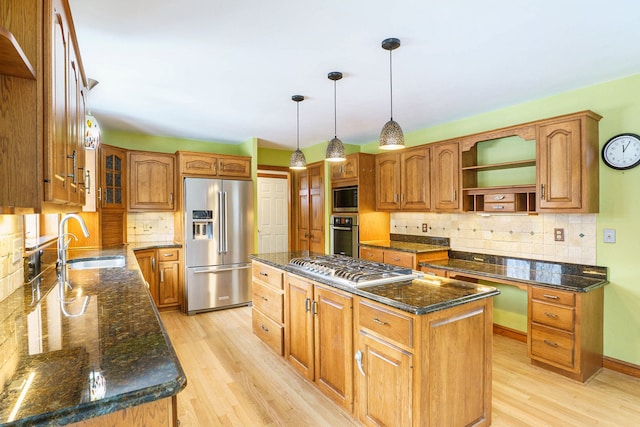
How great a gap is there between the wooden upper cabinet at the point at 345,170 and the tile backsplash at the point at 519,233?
3.46 ft

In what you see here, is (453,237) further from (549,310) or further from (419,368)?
(419,368)

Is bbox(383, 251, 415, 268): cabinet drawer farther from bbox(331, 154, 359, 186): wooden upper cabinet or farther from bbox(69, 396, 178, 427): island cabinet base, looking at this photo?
bbox(69, 396, 178, 427): island cabinet base

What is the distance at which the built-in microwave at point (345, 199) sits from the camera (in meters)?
4.75

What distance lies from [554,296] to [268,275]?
242cm

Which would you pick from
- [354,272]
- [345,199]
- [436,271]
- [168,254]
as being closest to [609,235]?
[436,271]

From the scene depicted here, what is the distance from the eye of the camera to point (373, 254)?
445 centimetres

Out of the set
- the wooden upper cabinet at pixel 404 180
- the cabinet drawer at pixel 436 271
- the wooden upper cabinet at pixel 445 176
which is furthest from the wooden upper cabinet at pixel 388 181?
the cabinet drawer at pixel 436 271

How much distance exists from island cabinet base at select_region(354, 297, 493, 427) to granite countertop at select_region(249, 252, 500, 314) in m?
0.05

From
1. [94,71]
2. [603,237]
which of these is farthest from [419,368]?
[94,71]

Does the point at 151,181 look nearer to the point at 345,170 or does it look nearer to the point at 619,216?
the point at 345,170

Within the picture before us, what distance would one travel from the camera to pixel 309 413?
226 centimetres

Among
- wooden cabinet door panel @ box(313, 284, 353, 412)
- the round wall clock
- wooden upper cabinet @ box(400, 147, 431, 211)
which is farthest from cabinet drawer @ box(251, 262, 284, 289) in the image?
the round wall clock

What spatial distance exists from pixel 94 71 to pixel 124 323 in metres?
2.23

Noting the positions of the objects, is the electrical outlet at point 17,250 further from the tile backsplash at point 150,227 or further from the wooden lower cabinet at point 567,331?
the wooden lower cabinet at point 567,331
